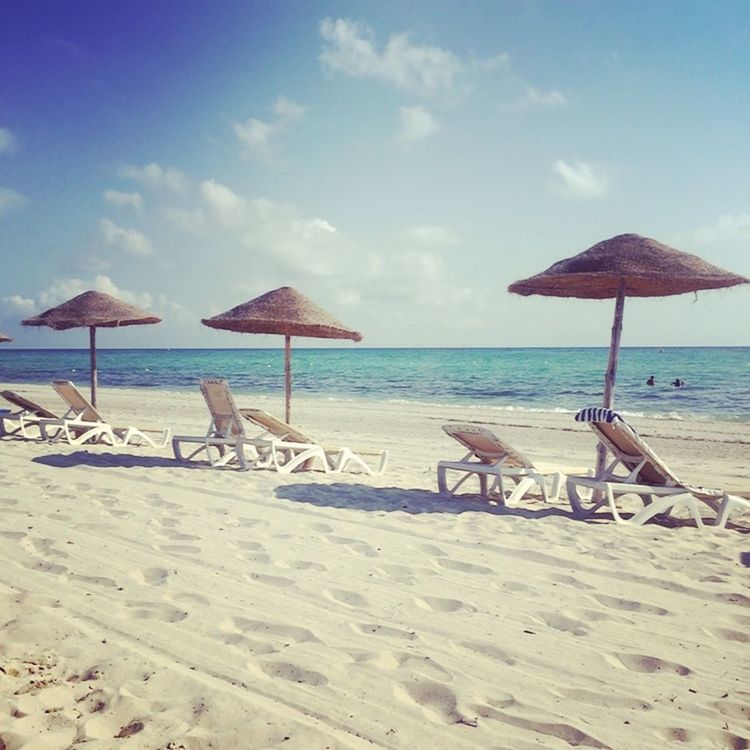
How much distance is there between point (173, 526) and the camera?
13.3 ft

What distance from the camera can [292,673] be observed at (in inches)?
87.4

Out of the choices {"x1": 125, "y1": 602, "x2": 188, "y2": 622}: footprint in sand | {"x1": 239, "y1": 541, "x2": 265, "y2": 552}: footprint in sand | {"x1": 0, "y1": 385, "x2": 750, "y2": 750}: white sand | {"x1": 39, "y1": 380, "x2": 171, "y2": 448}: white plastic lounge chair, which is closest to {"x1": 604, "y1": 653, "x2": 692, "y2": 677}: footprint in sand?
{"x1": 0, "y1": 385, "x2": 750, "y2": 750}: white sand

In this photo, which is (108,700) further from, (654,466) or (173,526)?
(654,466)

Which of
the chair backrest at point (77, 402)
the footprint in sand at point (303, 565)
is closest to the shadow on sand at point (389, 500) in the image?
the footprint in sand at point (303, 565)

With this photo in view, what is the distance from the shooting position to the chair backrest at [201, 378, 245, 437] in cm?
649

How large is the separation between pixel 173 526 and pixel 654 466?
3.93 meters

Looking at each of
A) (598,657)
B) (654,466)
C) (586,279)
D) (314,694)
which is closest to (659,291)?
(586,279)

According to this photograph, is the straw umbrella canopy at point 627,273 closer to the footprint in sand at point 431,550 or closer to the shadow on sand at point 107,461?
the footprint in sand at point 431,550

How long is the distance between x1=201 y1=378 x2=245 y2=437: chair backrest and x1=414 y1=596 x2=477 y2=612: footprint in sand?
3.99 metres

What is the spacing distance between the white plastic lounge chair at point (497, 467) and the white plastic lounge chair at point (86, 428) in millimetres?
4376

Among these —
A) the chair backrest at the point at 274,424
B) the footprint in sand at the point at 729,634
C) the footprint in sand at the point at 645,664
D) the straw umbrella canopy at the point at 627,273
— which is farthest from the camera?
the chair backrest at the point at 274,424

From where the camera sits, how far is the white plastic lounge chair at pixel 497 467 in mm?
5160

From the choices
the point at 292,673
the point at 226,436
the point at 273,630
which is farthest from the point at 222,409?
the point at 292,673

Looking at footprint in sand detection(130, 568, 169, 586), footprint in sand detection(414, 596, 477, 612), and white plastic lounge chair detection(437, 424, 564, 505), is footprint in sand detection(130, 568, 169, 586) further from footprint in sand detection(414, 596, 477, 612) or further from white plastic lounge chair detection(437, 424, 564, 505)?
white plastic lounge chair detection(437, 424, 564, 505)
